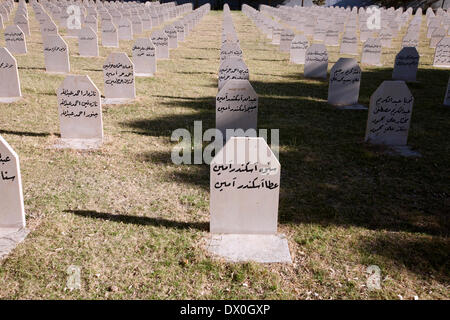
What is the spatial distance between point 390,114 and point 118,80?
5.16 meters

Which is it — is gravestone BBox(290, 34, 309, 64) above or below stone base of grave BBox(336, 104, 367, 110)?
above

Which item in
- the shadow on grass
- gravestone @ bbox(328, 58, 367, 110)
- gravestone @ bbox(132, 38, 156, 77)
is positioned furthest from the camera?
gravestone @ bbox(132, 38, 156, 77)

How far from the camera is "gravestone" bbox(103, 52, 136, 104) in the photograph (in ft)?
26.1

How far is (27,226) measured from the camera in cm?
380

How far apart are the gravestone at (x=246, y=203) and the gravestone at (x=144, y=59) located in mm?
7994

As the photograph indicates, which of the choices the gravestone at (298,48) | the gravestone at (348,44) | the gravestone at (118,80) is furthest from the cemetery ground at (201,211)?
the gravestone at (348,44)

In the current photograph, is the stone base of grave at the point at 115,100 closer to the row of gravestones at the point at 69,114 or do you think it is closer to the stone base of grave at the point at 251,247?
the row of gravestones at the point at 69,114

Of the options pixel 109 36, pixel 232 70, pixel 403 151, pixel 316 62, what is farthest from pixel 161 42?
pixel 403 151

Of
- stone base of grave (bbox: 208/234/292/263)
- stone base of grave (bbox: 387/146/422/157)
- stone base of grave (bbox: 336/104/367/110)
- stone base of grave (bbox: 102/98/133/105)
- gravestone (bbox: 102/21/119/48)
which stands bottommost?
stone base of grave (bbox: 208/234/292/263)

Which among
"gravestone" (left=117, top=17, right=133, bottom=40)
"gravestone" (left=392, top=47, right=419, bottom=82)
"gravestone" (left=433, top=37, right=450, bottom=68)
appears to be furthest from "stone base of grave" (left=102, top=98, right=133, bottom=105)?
"gravestone" (left=117, top=17, right=133, bottom=40)

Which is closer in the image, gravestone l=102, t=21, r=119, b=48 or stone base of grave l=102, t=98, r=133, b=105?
stone base of grave l=102, t=98, r=133, b=105

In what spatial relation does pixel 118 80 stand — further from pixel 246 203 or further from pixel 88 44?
pixel 88 44

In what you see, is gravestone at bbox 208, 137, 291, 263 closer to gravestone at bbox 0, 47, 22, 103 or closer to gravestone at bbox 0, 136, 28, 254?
gravestone at bbox 0, 136, 28, 254

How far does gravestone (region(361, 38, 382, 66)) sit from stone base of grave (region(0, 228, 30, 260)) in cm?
1284
